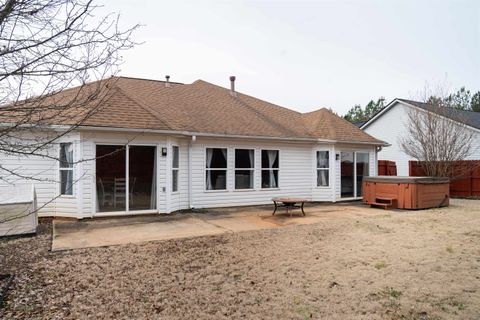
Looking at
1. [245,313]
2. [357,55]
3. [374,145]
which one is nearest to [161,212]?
[245,313]

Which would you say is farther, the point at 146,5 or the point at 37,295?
the point at 37,295

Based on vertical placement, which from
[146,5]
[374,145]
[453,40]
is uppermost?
[453,40]

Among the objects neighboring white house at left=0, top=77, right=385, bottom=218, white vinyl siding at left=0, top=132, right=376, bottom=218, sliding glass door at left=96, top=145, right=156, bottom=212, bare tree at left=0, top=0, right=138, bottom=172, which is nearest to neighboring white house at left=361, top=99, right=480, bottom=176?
neighboring white house at left=0, top=77, right=385, bottom=218

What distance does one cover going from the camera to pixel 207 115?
14.2m

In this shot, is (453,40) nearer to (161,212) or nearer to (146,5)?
(161,212)

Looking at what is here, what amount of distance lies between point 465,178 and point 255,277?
17.4 m

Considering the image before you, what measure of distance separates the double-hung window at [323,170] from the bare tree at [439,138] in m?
6.79

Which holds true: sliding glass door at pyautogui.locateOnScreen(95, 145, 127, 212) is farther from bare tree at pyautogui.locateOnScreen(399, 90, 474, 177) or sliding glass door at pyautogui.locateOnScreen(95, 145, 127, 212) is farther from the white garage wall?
bare tree at pyautogui.locateOnScreen(399, 90, 474, 177)

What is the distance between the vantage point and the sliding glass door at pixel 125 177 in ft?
34.9

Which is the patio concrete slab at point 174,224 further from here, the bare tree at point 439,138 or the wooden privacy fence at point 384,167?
the wooden privacy fence at point 384,167

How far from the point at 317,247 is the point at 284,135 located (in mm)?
7536

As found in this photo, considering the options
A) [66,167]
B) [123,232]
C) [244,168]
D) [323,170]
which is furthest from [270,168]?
[66,167]

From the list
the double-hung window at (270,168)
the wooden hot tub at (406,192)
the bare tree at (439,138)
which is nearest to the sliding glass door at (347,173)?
the wooden hot tub at (406,192)

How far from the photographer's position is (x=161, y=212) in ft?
36.8
